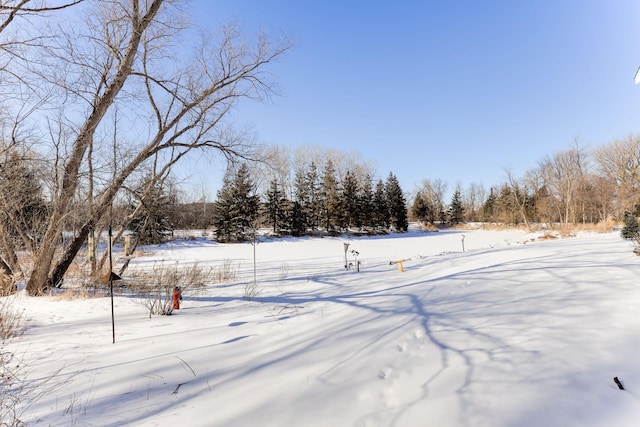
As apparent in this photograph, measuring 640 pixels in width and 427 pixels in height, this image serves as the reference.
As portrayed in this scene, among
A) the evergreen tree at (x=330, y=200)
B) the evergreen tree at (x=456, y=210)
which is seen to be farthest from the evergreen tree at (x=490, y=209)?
the evergreen tree at (x=330, y=200)

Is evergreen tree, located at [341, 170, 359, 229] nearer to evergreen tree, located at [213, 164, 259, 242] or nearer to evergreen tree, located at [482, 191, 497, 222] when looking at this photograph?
evergreen tree, located at [213, 164, 259, 242]

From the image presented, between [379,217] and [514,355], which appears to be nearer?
[514,355]

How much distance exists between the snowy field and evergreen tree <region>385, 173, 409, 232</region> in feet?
119

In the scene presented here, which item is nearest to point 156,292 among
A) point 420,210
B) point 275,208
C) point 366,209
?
point 275,208

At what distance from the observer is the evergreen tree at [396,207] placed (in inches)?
1586

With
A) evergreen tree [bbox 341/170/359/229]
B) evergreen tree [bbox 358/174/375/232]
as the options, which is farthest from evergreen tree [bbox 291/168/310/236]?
evergreen tree [bbox 358/174/375/232]

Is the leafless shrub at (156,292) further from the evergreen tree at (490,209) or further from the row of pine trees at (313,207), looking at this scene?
the evergreen tree at (490,209)

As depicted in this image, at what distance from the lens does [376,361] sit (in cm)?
257

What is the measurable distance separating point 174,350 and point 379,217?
3701 cm

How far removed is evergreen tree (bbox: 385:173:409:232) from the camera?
4028 centimetres

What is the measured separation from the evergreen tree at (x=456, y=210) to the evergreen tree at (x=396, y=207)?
14.8 m

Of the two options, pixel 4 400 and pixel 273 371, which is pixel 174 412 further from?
pixel 4 400

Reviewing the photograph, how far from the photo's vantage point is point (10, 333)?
12.1 feet

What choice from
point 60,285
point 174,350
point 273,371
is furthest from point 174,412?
point 60,285
